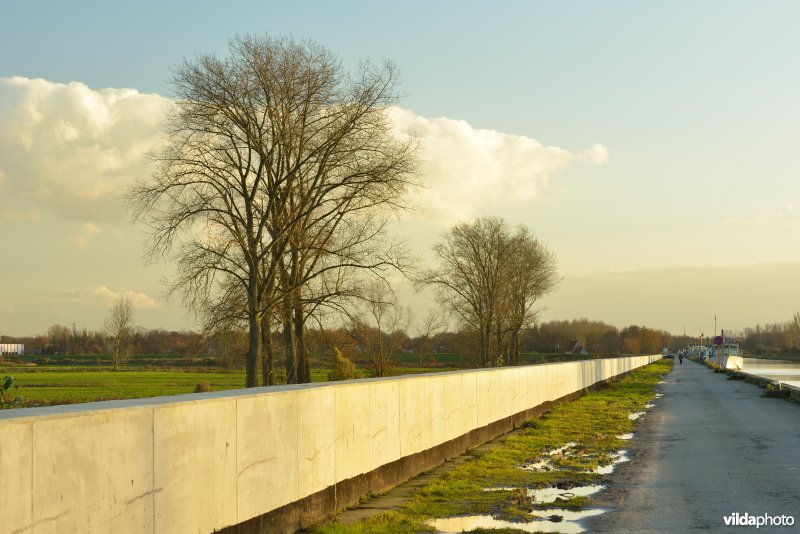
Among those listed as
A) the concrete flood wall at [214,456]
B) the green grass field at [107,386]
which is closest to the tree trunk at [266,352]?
the green grass field at [107,386]

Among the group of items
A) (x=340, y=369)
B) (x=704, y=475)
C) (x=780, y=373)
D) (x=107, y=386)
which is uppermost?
(x=340, y=369)

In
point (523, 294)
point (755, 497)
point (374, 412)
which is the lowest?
point (755, 497)

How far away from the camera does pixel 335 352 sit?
4919 centimetres

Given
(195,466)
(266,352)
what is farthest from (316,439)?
(266,352)

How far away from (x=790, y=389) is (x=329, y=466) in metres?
30.1

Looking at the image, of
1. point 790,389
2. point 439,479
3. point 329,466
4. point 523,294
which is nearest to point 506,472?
point 439,479

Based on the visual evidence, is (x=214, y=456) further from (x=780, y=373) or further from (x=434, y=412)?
(x=780, y=373)

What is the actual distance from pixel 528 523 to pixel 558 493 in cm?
229

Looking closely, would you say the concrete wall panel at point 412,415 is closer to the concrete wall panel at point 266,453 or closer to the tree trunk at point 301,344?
the concrete wall panel at point 266,453

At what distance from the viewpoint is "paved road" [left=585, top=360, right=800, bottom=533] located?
9.76 meters

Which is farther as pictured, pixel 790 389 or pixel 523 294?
pixel 523 294

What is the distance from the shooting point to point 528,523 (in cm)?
950

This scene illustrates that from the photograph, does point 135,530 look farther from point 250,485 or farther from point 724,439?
point 724,439

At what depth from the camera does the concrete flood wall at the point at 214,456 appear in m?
5.55
